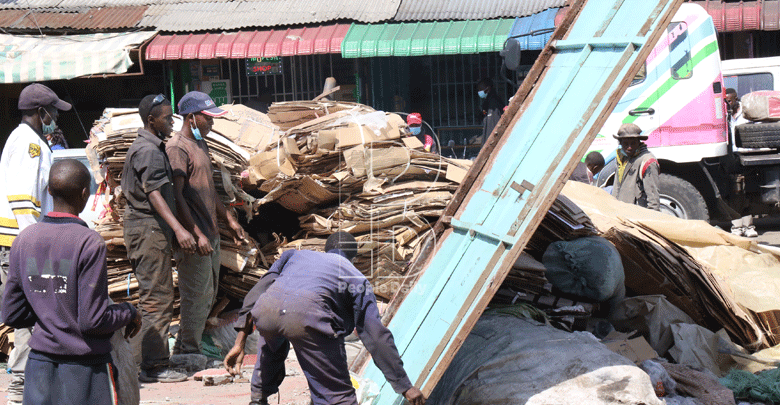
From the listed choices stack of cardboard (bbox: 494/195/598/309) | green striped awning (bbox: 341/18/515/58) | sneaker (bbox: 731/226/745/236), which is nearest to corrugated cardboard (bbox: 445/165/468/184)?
stack of cardboard (bbox: 494/195/598/309)

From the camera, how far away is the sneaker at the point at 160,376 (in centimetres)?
482

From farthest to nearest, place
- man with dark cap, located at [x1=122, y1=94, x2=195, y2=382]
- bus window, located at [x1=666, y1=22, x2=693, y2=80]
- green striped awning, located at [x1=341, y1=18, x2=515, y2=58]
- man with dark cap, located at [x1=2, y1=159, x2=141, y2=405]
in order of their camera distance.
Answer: green striped awning, located at [x1=341, y1=18, x2=515, y2=58], bus window, located at [x1=666, y1=22, x2=693, y2=80], man with dark cap, located at [x1=122, y1=94, x2=195, y2=382], man with dark cap, located at [x1=2, y1=159, x2=141, y2=405]

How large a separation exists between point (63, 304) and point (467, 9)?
1069cm

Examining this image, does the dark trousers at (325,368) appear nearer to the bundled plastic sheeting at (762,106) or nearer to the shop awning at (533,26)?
the bundled plastic sheeting at (762,106)

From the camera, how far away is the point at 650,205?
23.4 feet

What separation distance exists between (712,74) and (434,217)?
4869 millimetres

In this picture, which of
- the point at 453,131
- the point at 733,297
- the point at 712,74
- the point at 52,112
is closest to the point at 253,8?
the point at 453,131

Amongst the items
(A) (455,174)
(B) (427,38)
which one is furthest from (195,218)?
(B) (427,38)

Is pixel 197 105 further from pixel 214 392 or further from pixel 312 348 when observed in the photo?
pixel 312 348

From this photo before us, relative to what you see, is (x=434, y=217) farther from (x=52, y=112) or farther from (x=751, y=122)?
(x=751, y=122)

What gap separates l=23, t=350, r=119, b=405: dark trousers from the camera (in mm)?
2836

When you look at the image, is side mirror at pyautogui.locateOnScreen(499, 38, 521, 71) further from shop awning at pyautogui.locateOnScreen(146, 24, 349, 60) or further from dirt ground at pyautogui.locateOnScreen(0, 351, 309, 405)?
shop awning at pyautogui.locateOnScreen(146, 24, 349, 60)

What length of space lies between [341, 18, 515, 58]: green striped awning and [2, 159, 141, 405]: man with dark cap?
9.20 m

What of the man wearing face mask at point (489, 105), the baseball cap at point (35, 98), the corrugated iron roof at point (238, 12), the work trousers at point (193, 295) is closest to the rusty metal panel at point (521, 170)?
the work trousers at point (193, 295)
